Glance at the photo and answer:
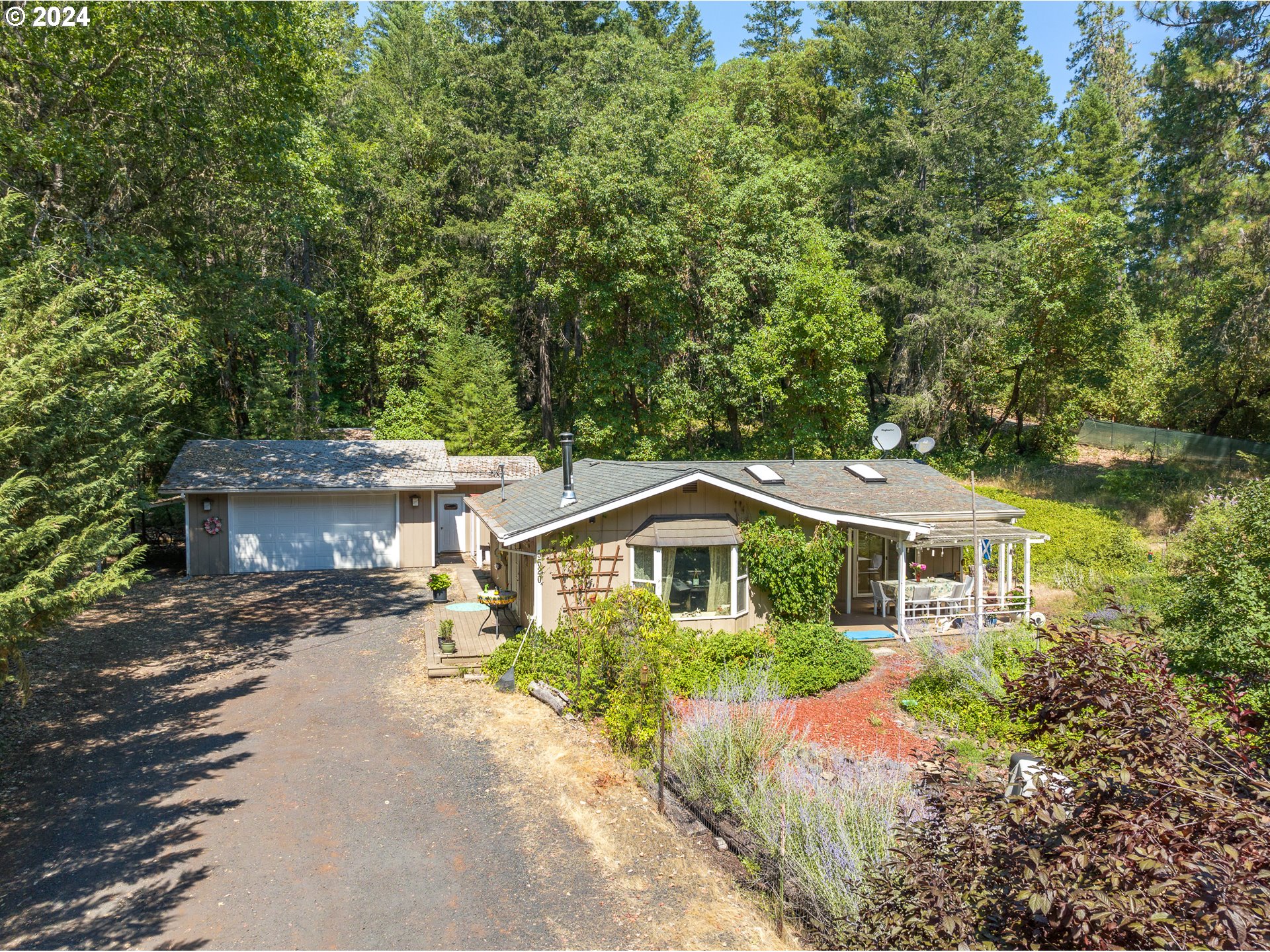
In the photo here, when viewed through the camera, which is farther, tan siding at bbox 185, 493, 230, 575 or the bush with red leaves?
tan siding at bbox 185, 493, 230, 575

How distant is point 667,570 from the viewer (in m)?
13.0

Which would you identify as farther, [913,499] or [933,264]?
[933,264]

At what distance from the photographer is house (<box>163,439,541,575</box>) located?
68.1 ft

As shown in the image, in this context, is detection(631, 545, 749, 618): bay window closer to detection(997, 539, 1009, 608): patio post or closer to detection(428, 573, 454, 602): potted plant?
detection(428, 573, 454, 602): potted plant

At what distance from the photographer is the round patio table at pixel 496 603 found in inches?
565

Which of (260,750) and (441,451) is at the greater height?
(441,451)

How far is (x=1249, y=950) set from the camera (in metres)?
2.84

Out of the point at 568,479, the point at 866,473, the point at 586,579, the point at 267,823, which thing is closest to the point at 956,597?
the point at 866,473

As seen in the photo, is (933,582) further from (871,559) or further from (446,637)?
(446,637)

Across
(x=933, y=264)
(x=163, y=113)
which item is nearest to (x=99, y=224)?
(x=163, y=113)

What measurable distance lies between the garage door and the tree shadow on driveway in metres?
2.93

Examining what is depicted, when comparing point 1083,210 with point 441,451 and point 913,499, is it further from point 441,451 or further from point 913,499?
point 441,451

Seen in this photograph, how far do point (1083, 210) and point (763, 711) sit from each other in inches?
1366

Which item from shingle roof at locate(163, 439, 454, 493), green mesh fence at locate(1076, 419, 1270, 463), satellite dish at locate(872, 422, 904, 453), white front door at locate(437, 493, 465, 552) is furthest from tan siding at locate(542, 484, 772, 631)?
green mesh fence at locate(1076, 419, 1270, 463)
